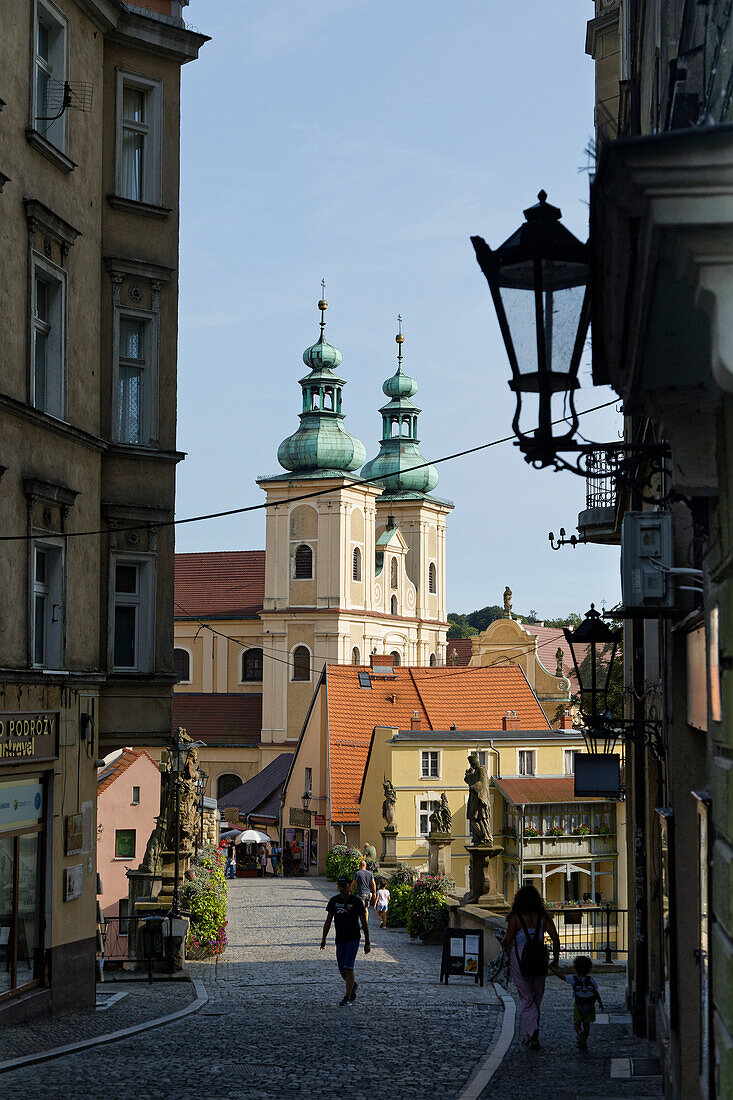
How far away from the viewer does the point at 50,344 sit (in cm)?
1567

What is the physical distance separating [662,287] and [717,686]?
82.4 inches

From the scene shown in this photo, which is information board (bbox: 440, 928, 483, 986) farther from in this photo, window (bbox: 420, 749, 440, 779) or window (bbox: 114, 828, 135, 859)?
window (bbox: 420, 749, 440, 779)

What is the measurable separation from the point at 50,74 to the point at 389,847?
30927mm

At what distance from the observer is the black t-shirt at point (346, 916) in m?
15.2

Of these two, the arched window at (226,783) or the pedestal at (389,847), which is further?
the arched window at (226,783)

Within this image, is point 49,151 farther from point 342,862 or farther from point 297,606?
point 297,606

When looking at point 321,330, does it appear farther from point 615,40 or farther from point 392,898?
point 615,40

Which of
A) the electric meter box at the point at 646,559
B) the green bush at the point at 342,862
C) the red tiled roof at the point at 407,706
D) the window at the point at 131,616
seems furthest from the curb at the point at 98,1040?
the red tiled roof at the point at 407,706

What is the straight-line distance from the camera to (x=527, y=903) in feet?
39.9

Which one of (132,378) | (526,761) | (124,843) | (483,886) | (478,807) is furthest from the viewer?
(526,761)

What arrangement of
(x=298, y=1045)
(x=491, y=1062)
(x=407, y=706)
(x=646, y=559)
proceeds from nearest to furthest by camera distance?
1. (x=646, y=559)
2. (x=491, y=1062)
3. (x=298, y=1045)
4. (x=407, y=706)

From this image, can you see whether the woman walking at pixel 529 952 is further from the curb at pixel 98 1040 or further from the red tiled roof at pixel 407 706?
the red tiled roof at pixel 407 706

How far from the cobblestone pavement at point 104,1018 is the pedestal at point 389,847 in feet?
76.2

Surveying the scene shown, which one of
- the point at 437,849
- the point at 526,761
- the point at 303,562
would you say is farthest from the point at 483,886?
the point at 303,562
